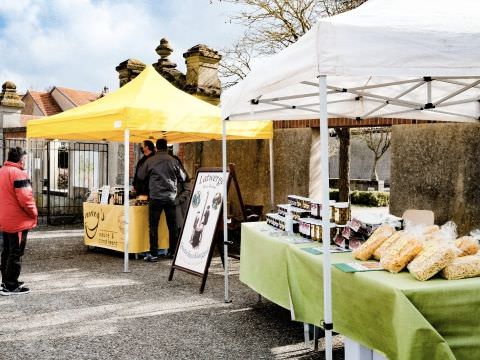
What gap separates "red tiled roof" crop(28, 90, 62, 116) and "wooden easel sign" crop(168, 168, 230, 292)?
123 ft

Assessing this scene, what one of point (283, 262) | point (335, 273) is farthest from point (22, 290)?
point (335, 273)

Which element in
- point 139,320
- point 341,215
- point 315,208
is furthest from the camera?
point 139,320

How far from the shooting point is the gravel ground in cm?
432

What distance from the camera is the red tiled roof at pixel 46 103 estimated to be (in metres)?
41.2

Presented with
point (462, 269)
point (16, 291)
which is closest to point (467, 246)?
point (462, 269)

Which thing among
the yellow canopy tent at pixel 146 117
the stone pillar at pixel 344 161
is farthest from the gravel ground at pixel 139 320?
the stone pillar at pixel 344 161

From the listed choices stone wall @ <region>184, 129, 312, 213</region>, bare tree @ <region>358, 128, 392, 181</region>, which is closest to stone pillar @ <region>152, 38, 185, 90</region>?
stone wall @ <region>184, 129, 312, 213</region>

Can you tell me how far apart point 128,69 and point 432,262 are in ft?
39.1

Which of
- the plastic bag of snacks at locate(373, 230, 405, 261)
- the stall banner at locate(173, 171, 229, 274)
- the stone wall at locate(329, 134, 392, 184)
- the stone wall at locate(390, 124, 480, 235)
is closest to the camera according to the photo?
the plastic bag of snacks at locate(373, 230, 405, 261)

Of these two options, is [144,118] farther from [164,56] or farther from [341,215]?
[164,56]

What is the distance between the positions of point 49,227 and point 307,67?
421 inches

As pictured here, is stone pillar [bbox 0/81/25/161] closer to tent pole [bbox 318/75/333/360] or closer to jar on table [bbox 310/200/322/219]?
jar on table [bbox 310/200/322/219]

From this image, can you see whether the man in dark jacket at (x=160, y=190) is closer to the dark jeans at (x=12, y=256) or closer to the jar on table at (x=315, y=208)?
the dark jeans at (x=12, y=256)

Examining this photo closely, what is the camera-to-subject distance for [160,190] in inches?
318
